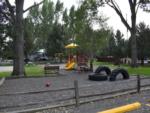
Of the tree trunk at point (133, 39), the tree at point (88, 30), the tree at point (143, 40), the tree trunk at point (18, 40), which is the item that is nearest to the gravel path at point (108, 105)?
the tree trunk at point (18, 40)

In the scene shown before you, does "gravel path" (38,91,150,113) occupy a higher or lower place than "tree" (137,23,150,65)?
lower

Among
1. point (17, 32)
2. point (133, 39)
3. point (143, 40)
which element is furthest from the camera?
point (143, 40)

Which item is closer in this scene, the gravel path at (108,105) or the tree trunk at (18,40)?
the gravel path at (108,105)

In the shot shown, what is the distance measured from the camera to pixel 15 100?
14.0 meters

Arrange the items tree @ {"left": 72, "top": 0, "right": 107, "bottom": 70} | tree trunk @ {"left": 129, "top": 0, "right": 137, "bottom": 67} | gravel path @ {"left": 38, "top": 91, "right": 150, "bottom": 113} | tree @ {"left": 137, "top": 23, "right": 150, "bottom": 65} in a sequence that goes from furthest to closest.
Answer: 1. tree @ {"left": 137, "top": 23, "right": 150, "bottom": 65}
2. tree @ {"left": 72, "top": 0, "right": 107, "bottom": 70}
3. tree trunk @ {"left": 129, "top": 0, "right": 137, "bottom": 67}
4. gravel path @ {"left": 38, "top": 91, "right": 150, "bottom": 113}

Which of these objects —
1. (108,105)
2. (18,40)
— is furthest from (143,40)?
(108,105)

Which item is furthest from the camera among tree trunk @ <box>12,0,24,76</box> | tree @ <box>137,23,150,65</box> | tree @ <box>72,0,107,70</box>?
tree @ <box>137,23,150,65</box>

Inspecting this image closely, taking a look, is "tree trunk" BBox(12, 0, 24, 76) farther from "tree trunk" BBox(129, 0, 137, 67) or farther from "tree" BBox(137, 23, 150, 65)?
"tree" BBox(137, 23, 150, 65)

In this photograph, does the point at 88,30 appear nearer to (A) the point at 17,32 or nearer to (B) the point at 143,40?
(B) the point at 143,40

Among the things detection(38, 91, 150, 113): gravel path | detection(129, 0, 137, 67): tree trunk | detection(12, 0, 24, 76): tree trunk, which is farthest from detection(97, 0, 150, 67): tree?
detection(38, 91, 150, 113): gravel path

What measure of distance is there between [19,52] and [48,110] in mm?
19223

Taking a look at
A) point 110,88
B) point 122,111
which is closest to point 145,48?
point 110,88

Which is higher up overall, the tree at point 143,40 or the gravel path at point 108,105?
the tree at point 143,40

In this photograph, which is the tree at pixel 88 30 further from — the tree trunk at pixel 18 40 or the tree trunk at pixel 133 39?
the tree trunk at pixel 18 40
